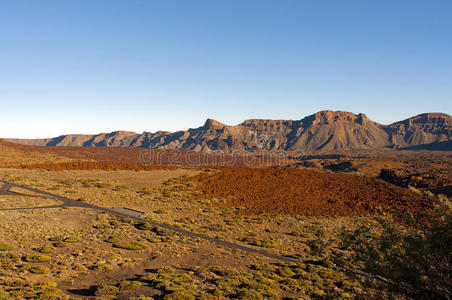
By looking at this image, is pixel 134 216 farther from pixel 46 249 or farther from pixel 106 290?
pixel 106 290

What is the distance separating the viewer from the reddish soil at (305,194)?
4931 cm

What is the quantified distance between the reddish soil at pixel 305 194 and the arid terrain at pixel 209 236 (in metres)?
0.26

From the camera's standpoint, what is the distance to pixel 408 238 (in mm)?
9758

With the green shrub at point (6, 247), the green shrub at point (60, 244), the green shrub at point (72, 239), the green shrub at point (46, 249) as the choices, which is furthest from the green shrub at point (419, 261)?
the green shrub at point (6, 247)

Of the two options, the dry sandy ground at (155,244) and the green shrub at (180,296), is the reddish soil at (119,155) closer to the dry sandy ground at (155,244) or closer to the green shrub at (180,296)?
the dry sandy ground at (155,244)

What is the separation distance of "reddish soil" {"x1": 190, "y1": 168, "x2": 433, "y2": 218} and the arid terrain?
0.26 metres

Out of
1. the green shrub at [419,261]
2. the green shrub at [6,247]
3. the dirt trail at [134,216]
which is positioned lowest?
the dirt trail at [134,216]

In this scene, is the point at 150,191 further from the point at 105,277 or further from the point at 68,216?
the point at 105,277

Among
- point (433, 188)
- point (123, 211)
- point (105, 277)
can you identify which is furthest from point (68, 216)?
point (433, 188)

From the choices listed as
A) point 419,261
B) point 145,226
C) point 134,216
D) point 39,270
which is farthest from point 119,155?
point 419,261

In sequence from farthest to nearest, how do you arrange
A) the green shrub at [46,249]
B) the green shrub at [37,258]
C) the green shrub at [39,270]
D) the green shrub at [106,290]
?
the green shrub at [46,249] → the green shrub at [37,258] → the green shrub at [39,270] → the green shrub at [106,290]

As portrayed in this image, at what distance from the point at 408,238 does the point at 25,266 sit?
2307 cm

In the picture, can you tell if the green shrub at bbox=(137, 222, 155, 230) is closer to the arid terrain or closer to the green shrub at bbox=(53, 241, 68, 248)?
the arid terrain

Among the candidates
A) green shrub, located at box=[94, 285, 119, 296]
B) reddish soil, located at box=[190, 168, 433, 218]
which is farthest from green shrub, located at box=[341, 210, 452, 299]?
reddish soil, located at box=[190, 168, 433, 218]
